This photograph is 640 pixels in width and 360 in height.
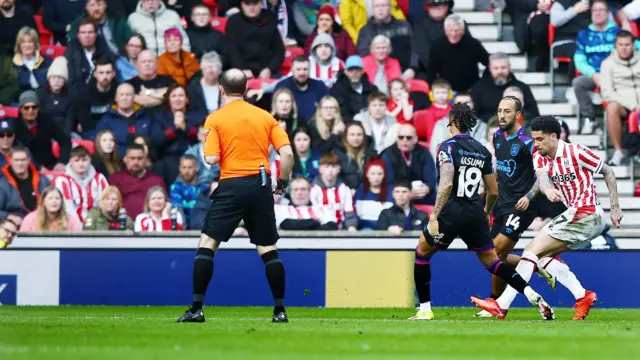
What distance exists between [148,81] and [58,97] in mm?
1320

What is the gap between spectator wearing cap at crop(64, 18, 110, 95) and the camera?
2042cm

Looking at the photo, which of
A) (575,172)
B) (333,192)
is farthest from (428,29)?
(575,172)

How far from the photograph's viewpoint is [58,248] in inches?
681

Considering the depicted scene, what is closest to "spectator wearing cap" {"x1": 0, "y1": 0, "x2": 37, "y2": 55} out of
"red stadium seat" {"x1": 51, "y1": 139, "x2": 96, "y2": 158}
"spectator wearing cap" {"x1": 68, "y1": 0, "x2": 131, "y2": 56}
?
"spectator wearing cap" {"x1": 68, "y1": 0, "x2": 131, "y2": 56}

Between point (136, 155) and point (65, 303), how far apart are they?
7.56 ft

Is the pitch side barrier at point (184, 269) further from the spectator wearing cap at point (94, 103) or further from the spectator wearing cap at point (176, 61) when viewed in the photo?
the spectator wearing cap at point (176, 61)

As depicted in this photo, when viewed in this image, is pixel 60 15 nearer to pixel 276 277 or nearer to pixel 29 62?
pixel 29 62

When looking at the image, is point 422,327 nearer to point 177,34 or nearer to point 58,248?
point 58,248

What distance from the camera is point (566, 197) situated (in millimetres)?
13492

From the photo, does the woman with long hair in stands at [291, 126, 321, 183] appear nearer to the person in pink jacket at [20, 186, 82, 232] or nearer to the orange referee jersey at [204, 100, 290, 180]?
the person in pink jacket at [20, 186, 82, 232]

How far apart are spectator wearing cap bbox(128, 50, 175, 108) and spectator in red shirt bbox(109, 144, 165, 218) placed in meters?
1.38

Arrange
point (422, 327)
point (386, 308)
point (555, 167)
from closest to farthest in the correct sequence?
point (422, 327) < point (555, 167) < point (386, 308)

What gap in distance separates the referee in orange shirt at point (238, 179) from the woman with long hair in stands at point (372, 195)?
6148mm

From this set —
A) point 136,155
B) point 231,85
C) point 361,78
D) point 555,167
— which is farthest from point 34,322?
point 361,78
